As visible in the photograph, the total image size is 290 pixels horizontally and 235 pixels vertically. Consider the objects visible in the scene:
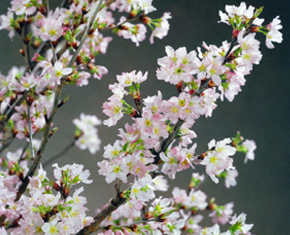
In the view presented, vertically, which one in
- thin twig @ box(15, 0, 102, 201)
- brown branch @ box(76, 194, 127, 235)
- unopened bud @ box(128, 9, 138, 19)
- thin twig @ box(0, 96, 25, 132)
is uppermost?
unopened bud @ box(128, 9, 138, 19)

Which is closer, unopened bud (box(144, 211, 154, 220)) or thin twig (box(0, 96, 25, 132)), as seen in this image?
unopened bud (box(144, 211, 154, 220))

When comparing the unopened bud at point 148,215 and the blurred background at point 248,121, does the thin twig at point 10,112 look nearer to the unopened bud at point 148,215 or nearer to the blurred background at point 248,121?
the unopened bud at point 148,215

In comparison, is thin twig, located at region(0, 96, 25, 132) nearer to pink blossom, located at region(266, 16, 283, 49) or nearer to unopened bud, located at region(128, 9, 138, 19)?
unopened bud, located at region(128, 9, 138, 19)

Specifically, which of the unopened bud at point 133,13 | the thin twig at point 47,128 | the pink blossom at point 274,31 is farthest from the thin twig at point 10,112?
the pink blossom at point 274,31

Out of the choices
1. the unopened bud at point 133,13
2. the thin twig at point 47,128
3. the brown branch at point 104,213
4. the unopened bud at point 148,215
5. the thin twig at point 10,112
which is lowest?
the unopened bud at point 148,215

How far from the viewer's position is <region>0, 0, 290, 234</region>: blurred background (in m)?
1.44

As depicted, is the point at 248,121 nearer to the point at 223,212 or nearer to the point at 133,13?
the point at 223,212

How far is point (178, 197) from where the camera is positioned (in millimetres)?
→ 967

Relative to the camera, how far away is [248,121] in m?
1.48

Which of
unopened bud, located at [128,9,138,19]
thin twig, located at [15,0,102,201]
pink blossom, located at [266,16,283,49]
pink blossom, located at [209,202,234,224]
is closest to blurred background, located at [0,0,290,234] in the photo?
pink blossom, located at [209,202,234,224]

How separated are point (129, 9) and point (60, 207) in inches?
23.9

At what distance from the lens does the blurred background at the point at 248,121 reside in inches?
56.5

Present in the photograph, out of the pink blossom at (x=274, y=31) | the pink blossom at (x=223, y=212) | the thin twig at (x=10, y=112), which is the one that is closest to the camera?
the pink blossom at (x=274, y=31)

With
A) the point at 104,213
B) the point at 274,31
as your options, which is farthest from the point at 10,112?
the point at 274,31
